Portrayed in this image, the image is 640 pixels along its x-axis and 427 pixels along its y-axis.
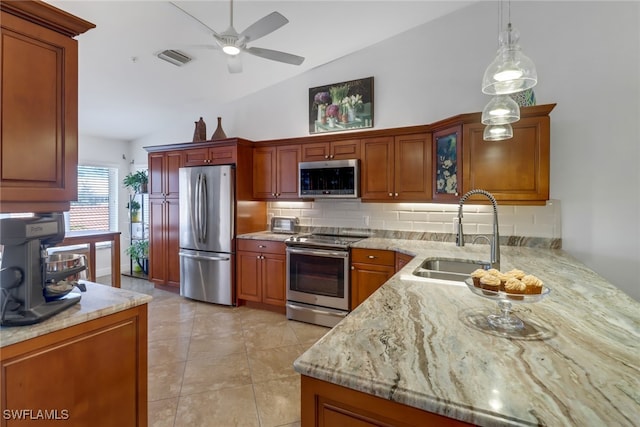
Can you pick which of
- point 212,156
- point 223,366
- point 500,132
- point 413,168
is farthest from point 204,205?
point 500,132

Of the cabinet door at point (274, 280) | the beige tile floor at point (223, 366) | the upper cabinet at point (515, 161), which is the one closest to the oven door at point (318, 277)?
the cabinet door at point (274, 280)

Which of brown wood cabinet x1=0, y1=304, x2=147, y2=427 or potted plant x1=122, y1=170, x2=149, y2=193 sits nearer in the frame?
brown wood cabinet x1=0, y1=304, x2=147, y2=427

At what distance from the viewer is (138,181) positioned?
5.32m

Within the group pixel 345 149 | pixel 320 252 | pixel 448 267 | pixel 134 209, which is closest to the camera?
pixel 448 267

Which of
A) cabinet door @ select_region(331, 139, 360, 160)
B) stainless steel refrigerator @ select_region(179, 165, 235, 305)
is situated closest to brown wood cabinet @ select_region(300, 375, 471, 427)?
cabinet door @ select_region(331, 139, 360, 160)

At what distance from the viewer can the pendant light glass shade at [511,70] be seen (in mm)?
1444

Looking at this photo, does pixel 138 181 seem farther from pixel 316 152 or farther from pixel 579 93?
pixel 579 93

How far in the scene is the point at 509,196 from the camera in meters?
2.59

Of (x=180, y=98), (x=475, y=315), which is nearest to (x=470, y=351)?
(x=475, y=315)

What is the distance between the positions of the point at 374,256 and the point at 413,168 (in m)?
1.06

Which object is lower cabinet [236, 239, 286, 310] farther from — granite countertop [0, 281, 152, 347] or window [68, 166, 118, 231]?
window [68, 166, 118, 231]

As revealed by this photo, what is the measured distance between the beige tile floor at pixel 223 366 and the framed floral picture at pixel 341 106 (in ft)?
8.26

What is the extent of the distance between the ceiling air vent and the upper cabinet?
298 cm

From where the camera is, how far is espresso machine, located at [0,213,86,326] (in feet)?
3.79
